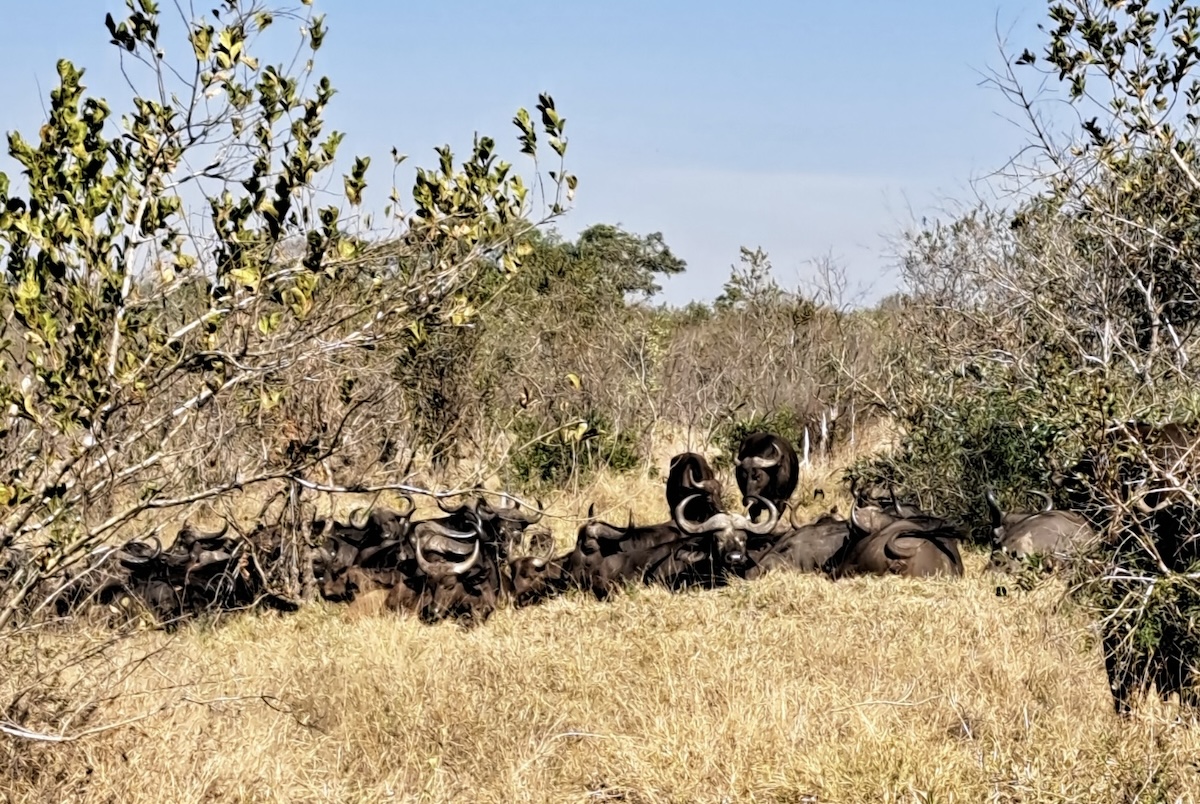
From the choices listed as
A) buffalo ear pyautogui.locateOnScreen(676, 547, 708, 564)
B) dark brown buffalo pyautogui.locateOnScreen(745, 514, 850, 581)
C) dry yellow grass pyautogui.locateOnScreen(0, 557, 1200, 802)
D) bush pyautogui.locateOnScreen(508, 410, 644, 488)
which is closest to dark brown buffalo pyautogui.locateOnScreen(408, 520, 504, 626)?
dry yellow grass pyautogui.locateOnScreen(0, 557, 1200, 802)

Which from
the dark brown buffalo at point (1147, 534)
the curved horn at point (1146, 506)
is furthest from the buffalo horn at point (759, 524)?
the curved horn at point (1146, 506)

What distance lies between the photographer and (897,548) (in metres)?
10.6

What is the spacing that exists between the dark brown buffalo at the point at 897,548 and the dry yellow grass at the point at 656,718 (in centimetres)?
148

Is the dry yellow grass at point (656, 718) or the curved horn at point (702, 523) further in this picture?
the curved horn at point (702, 523)

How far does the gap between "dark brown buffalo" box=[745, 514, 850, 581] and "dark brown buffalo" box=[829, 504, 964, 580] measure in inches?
9.3

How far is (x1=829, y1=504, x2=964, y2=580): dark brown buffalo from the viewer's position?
10.5 meters

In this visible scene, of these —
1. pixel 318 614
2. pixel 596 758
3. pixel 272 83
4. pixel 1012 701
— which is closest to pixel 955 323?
pixel 318 614

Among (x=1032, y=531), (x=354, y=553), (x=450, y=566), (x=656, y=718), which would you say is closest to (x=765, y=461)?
(x=1032, y=531)

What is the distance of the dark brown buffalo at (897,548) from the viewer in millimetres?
10500

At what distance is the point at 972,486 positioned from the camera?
13469 millimetres

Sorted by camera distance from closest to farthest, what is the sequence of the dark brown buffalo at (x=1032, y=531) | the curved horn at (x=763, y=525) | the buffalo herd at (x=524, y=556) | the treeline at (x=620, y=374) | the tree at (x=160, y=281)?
the tree at (x=160, y=281), the dark brown buffalo at (x=1032, y=531), the buffalo herd at (x=524, y=556), the curved horn at (x=763, y=525), the treeline at (x=620, y=374)

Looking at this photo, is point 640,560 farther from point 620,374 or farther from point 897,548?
point 620,374

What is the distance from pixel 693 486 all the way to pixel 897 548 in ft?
10.1

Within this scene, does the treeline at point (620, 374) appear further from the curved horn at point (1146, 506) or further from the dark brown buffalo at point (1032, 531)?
the curved horn at point (1146, 506)
